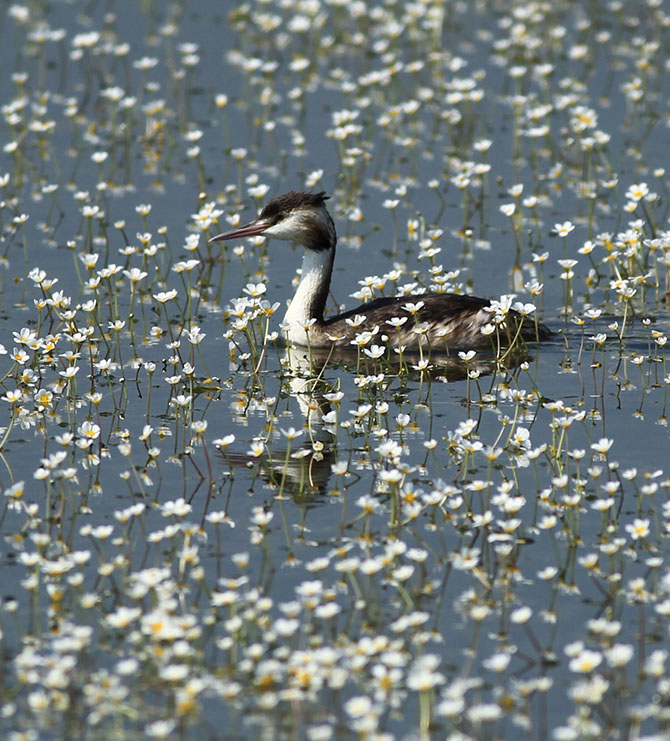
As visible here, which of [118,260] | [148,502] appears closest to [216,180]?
[118,260]

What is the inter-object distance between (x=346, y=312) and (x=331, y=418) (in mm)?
2726

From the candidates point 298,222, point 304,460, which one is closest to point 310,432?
point 304,460

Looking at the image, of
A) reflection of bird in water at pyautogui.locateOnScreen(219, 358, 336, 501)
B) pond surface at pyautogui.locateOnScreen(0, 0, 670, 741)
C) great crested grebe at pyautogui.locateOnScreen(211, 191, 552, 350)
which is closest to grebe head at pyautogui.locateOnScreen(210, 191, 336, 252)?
great crested grebe at pyautogui.locateOnScreen(211, 191, 552, 350)

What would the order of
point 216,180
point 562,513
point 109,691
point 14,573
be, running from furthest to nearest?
1. point 216,180
2. point 562,513
3. point 14,573
4. point 109,691

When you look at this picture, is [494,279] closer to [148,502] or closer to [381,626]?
[148,502]

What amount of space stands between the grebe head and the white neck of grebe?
9cm

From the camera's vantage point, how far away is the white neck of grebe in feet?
40.8

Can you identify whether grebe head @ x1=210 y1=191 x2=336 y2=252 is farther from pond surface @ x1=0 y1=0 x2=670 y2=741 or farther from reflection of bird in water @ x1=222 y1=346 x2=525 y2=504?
reflection of bird in water @ x1=222 y1=346 x2=525 y2=504

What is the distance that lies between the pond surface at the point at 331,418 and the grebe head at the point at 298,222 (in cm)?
44

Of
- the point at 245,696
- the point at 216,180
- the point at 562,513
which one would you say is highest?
the point at 245,696

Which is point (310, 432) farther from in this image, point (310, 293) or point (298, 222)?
point (298, 222)

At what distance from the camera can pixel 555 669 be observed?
23.0 feet

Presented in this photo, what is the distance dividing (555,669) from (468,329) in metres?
5.06

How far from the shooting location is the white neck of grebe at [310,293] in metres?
12.4
